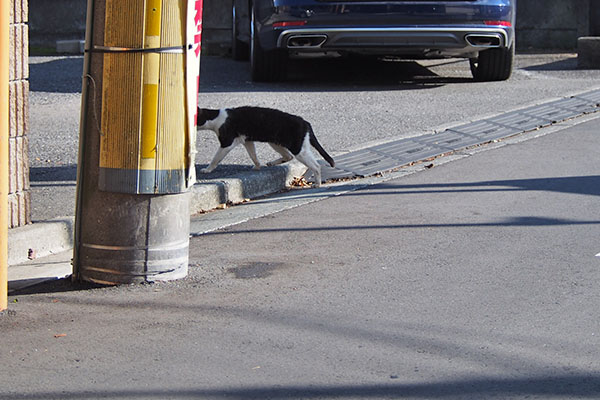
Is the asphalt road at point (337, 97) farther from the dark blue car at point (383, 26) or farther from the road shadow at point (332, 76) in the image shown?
the dark blue car at point (383, 26)

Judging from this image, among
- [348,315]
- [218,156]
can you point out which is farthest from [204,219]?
[348,315]

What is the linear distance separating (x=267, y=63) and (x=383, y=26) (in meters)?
1.70

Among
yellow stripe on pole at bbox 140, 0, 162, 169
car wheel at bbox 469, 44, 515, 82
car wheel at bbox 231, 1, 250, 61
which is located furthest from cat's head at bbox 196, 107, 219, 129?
car wheel at bbox 231, 1, 250, 61

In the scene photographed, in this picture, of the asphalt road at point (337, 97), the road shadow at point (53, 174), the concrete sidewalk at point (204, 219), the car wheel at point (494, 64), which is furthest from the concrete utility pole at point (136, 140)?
the car wheel at point (494, 64)

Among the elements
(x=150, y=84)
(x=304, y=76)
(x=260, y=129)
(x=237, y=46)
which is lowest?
(x=304, y=76)

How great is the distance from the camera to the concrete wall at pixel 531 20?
17141 millimetres

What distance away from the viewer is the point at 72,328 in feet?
14.6

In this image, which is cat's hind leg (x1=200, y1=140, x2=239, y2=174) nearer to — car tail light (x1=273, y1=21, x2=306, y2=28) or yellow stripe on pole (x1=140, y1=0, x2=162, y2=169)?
yellow stripe on pole (x1=140, y1=0, x2=162, y2=169)

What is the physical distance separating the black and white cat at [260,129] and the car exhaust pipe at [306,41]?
12.8 ft

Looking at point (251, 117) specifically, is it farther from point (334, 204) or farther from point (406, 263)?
point (406, 263)

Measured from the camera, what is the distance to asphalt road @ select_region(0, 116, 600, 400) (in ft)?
12.5

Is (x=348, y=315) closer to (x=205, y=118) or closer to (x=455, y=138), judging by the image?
(x=205, y=118)

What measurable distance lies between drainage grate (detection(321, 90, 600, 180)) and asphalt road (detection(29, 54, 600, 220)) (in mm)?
179

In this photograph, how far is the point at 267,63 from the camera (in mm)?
12406
